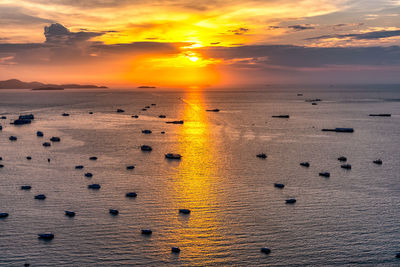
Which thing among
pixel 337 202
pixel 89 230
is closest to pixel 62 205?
pixel 89 230

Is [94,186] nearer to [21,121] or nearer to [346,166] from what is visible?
[346,166]

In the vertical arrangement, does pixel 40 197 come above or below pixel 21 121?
below

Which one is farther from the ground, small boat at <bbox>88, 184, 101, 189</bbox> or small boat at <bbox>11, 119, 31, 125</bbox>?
small boat at <bbox>11, 119, 31, 125</bbox>

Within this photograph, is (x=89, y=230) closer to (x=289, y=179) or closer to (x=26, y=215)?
(x=26, y=215)

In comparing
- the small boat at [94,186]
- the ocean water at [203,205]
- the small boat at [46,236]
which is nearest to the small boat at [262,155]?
the ocean water at [203,205]

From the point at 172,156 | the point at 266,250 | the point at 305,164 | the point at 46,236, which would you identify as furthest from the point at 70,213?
the point at 305,164

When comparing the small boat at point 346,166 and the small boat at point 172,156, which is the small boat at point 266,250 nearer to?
the small boat at point 346,166

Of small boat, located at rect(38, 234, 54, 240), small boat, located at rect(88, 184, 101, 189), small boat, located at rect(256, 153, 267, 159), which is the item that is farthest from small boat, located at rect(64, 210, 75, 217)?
small boat, located at rect(256, 153, 267, 159)

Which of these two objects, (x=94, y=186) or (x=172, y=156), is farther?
(x=172, y=156)

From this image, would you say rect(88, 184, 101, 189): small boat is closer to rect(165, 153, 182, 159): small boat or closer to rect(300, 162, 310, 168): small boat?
rect(165, 153, 182, 159): small boat
